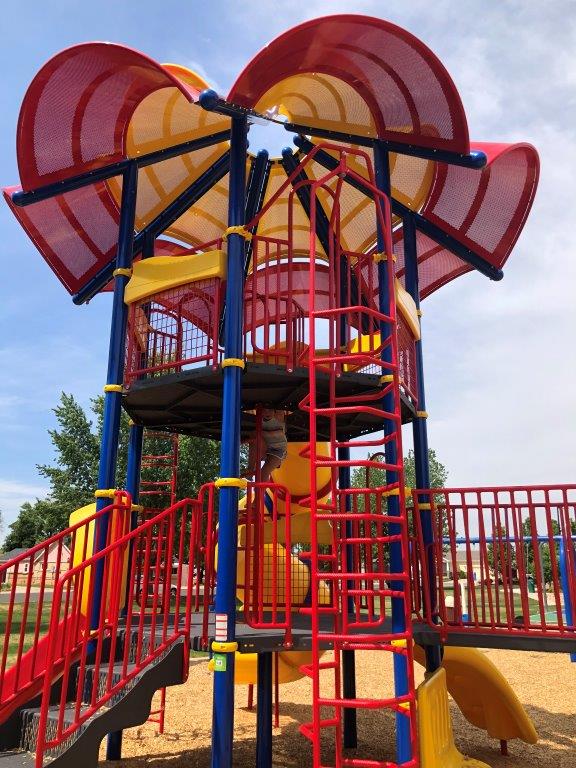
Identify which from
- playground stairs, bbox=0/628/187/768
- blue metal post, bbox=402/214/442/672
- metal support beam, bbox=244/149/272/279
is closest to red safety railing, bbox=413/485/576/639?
blue metal post, bbox=402/214/442/672

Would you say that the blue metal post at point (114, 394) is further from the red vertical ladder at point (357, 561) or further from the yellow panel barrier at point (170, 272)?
the red vertical ladder at point (357, 561)

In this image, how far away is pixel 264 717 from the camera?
6809mm

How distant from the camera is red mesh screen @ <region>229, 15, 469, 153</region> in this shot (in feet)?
21.0

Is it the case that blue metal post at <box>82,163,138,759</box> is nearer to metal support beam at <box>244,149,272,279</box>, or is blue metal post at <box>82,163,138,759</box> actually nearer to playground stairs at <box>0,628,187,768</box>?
playground stairs at <box>0,628,187,768</box>

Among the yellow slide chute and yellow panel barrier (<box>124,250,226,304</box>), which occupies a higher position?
yellow panel barrier (<box>124,250,226,304</box>)

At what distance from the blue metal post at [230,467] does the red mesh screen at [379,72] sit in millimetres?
775

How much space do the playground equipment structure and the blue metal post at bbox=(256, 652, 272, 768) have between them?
0.02 meters

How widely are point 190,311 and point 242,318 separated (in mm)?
1199

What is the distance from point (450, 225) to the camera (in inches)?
376

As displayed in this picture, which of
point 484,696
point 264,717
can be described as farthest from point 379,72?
point 484,696

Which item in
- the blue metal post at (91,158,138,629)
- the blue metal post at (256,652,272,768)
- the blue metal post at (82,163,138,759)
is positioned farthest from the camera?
the blue metal post at (91,158,138,629)

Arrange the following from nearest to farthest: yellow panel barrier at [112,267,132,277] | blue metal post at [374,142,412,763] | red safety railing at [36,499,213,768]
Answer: red safety railing at [36,499,213,768] < blue metal post at [374,142,412,763] < yellow panel barrier at [112,267,132,277]

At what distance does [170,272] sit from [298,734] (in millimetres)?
7459

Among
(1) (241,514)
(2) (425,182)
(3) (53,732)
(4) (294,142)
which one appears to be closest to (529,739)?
(1) (241,514)
